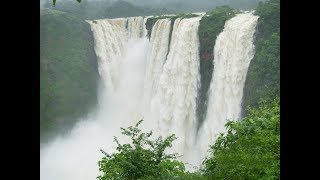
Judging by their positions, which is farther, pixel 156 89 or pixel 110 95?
pixel 110 95

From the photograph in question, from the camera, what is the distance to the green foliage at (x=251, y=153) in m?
6.92

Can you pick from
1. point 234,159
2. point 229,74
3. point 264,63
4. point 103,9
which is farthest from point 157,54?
point 103,9

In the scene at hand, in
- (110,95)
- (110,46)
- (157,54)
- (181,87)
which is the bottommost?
(181,87)

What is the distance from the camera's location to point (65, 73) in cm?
4144

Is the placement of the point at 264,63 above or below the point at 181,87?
below

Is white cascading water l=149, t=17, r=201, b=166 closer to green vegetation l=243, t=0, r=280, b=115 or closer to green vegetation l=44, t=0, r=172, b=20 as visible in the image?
green vegetation l=243, t=0, r=280, b=115

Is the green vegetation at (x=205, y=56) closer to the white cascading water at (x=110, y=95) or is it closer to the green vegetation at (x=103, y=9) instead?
the white cascading water at (x=110, y=95)

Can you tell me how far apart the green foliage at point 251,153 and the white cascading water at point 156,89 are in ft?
40.0

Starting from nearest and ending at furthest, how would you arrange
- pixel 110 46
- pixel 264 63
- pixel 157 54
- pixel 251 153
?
pixel 251 153, pixel 264 63, pixel 157 54, pixel 110 46

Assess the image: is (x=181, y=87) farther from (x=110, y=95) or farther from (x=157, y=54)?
(x=110, y=95)

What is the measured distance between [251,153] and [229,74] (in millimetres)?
14305

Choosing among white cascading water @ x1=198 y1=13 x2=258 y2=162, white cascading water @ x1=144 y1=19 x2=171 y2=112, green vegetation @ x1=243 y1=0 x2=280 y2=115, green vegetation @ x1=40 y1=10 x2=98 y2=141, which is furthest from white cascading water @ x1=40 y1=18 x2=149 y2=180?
green vegetation @ x1=243 y1=0 x2=280 y2=115
